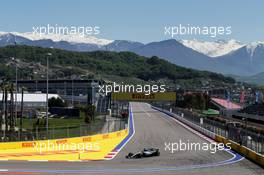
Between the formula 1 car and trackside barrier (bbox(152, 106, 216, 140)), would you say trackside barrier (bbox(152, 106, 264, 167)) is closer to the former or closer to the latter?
trackside barrier (bbox(152, 106, 216, 140))

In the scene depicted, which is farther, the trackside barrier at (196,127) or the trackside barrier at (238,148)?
the trackside barrier at (196,127)

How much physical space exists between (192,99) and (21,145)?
353ft

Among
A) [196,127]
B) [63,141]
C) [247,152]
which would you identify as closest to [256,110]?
[196,127]

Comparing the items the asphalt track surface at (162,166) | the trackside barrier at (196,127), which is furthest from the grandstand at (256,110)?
the asphalt track surface at (162,166)

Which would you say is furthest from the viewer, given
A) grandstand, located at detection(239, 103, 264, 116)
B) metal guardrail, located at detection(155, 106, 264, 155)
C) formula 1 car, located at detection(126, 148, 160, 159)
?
grandstand, located at detection(239, 103, 264, 116)

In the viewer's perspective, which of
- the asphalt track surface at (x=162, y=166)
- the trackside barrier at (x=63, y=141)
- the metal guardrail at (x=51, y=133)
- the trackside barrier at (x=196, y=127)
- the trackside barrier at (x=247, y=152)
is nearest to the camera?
the asphalt track surface at (x=162, y=166)

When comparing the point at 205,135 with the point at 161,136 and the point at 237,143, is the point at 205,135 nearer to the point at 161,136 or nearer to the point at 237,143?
the point at 161,136

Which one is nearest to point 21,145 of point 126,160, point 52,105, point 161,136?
point 126,160

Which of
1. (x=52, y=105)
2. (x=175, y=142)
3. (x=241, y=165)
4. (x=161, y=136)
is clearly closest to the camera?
(x=241, y=165)

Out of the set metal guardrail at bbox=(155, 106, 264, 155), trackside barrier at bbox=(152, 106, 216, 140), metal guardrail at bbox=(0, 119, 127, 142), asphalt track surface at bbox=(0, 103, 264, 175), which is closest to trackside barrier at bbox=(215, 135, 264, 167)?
metal guardrail at bbox=(155, 106, 264, 155)

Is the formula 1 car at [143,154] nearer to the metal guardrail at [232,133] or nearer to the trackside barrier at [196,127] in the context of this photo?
the metal guardrail at [232,133]

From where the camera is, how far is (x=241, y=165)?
31.8 metres

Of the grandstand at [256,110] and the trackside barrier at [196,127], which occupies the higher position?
the grandstand at [256,110]

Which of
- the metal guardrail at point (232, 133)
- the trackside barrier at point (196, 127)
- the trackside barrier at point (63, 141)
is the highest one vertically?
the metal guardrail at point (232, 133)
